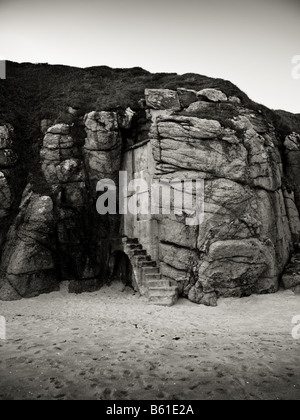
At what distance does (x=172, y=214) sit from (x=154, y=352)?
8.52 m

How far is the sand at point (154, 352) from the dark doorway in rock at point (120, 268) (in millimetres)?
4210

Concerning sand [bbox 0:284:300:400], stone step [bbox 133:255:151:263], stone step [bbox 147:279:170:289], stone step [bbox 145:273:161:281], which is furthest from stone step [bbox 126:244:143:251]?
sand [bbox 0:284:300:400]

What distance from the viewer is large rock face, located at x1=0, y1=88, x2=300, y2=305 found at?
49.7 ft

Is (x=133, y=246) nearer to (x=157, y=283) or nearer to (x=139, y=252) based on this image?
(x=139, y=252)

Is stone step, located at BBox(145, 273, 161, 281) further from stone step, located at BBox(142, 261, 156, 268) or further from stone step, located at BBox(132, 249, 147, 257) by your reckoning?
stone step, located at BBox(132, 249, 147, 257)

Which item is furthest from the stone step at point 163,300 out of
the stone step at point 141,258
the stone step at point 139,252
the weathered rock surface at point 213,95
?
Answer: the weathered rock surface at point 213,95

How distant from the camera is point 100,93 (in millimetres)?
22391

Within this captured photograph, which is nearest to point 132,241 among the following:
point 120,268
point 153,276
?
point 120,268

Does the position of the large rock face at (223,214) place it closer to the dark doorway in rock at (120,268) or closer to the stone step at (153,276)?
the stone step at (153,276)

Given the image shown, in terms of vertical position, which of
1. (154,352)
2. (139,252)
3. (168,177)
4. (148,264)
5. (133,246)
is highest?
(168,177)

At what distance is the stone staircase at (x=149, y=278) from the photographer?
14594 millimetres

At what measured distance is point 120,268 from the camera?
743 inches

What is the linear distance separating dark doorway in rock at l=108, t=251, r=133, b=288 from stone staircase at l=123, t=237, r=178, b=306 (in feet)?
4.30

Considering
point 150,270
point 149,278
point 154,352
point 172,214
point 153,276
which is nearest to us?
point 154,352
